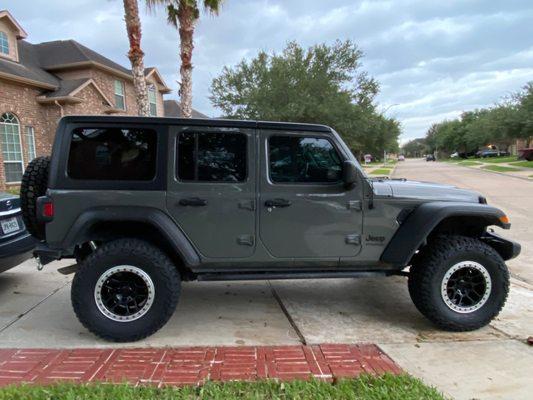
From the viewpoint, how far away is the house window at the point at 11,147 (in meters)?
15.9

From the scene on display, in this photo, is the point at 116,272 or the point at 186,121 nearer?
the point at 116,272

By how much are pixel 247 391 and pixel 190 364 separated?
63cm

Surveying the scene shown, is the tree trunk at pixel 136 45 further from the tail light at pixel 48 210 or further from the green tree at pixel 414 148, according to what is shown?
the green tree at pixel 414 148

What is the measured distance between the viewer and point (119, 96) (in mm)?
23016

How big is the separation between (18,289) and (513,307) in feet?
18.7

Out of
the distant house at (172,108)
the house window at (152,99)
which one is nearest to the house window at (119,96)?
the house window at (152,99)

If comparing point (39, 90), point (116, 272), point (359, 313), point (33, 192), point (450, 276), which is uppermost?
point (39, 90)

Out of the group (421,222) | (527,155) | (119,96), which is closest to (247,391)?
(421,222)

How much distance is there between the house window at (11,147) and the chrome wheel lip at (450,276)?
16.4 metres

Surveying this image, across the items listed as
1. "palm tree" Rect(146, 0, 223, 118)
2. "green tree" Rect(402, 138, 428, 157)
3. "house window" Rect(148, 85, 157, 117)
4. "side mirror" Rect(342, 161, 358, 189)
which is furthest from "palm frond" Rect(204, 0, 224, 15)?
"green tree" Rect(402, 138, 428, 157)

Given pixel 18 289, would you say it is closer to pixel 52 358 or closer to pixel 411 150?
pixel 52 358

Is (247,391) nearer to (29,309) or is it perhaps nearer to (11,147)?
(29,309)

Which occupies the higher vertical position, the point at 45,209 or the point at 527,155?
the point at 45,209

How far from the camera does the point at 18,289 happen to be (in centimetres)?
532
